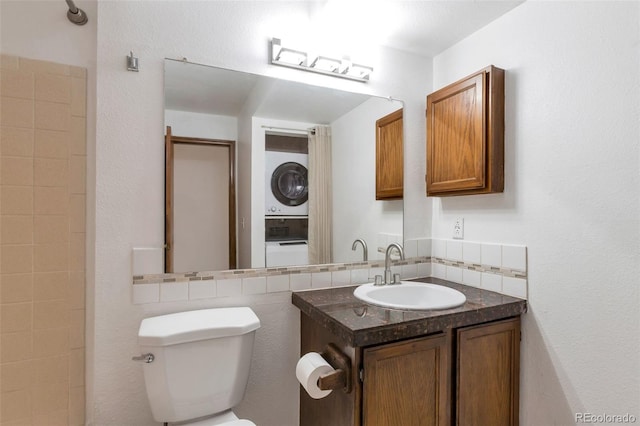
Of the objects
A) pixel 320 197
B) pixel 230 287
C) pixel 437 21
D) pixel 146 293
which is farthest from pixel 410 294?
pixel 437 21

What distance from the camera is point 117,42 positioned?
1326 mm

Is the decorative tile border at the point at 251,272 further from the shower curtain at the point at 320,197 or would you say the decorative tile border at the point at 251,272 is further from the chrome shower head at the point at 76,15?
the chrome shower head at the point at 76,15

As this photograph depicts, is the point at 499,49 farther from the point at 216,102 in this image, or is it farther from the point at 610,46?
the point at 216,102

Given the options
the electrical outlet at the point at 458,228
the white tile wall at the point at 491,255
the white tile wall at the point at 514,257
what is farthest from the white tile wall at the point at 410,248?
the white tile wall at the point at 514,257

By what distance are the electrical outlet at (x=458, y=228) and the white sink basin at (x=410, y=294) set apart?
327mm

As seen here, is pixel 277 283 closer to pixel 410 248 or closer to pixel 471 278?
pixel 410 248

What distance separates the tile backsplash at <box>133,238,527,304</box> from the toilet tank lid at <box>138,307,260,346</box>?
0.10 m

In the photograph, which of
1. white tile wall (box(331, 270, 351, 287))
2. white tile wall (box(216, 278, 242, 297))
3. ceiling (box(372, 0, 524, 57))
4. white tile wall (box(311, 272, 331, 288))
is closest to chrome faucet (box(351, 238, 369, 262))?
white tile wall (box(331, 270, 351, 287))

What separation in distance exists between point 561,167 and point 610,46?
469 mm

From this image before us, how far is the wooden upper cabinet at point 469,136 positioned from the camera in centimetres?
156

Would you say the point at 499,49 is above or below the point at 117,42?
above

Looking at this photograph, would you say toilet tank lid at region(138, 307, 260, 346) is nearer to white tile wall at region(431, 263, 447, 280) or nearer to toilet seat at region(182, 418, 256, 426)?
toilet seat at region(182, 418, 256, 426)

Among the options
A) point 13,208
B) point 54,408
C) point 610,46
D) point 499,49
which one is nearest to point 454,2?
point 499,49

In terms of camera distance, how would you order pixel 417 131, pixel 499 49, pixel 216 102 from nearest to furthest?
pixel 216 102, pixel 499 49, pixel 417 131
